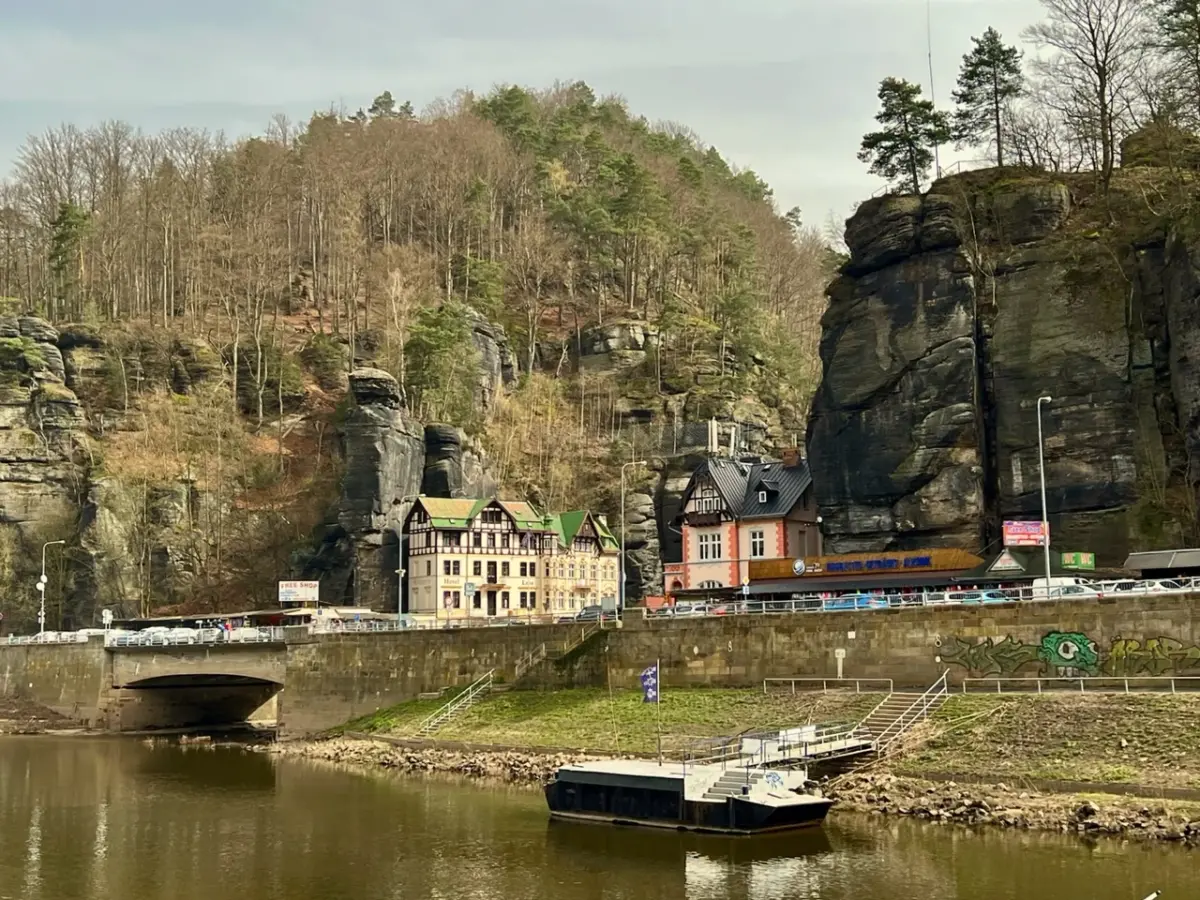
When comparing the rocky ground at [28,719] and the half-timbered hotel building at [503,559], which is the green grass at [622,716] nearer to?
the rocky ground at [28,719]

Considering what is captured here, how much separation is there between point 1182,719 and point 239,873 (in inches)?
1264

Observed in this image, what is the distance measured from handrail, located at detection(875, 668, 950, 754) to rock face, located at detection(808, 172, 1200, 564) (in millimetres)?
22625

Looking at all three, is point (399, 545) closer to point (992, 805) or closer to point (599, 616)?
point (599, 616)

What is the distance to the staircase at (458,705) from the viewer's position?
63.2 meters

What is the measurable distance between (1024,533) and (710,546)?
34.5 m

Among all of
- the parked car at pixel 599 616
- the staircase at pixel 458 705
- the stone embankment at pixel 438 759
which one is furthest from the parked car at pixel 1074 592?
the staircase at pixel 458 705

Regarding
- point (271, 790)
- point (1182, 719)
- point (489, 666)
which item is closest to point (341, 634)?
point (489, 666)

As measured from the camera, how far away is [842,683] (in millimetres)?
55312

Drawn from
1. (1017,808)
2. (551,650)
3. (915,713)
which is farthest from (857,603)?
(1017,808)

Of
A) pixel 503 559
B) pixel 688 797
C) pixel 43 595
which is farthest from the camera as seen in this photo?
pixel 503 559

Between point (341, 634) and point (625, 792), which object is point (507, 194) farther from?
point (625, 792)

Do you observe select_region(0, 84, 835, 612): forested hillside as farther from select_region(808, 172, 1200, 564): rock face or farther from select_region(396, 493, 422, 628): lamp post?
select_region(808, 172, 1200, 564): rock face

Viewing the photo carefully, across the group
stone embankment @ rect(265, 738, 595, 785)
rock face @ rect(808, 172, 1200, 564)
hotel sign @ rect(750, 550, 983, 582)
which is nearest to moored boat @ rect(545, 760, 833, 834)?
stone embankment @ rect(265, 738, 595, 785)

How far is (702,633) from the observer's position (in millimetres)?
60250
